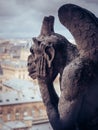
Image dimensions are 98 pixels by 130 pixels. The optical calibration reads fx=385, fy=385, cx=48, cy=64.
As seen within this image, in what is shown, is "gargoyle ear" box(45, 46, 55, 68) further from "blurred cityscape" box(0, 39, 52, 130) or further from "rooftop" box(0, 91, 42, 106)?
"rooftop" box(0, 91, 42, 106)

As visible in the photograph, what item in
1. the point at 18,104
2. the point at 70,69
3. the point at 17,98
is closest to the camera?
the point at 70,69

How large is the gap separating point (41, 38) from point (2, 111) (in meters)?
5.81

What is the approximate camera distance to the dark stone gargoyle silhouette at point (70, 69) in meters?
0.84

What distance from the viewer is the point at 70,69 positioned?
0.83 metres

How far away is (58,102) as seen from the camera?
893 millimetres

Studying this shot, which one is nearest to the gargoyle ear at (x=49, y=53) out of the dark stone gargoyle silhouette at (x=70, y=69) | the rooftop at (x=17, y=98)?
the dark stone gargoyle silhouette at (x=70, y=69)

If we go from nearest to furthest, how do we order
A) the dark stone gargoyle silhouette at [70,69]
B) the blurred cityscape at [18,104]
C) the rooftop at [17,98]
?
the dark stone gargoyle silhouette at [70,69], the blurred cityscape at [18,104], the rooftop at [17,98]

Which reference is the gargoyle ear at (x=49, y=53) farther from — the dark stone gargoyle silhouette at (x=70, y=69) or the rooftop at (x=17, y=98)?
the rooftop at (x=17, y=98)

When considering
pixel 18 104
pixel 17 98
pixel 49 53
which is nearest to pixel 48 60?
pixel 49 53

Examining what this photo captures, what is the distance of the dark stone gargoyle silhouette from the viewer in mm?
840

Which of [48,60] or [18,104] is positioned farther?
[18,104]

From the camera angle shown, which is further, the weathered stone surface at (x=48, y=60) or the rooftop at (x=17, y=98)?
the rooftop at (x=17, y=98)

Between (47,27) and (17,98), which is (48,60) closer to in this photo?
(47,27)

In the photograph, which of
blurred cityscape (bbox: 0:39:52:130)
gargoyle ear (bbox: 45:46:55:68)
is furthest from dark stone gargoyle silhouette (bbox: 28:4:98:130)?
blurred cityscape (bbox: 0:39:52:130)
